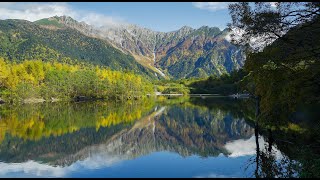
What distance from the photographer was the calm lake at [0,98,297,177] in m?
23.3

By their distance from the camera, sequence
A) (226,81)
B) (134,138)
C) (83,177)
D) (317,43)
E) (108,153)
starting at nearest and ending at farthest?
(317,43)
(83,177)
(108,153)
(134,138)
(226,81)

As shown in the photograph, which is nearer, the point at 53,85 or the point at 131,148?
the point at 131,148

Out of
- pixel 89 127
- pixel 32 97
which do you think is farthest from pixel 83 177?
pixel 32 97

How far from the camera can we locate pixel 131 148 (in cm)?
3316

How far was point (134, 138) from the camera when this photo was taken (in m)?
40.2

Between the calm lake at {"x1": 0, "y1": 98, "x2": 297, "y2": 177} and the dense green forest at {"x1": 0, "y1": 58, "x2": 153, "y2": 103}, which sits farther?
the dense green forest at {"x1": 0, "y1": 58, "x2": 153, "y2": 103}

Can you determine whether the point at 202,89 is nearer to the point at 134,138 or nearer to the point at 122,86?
the point at 122,86

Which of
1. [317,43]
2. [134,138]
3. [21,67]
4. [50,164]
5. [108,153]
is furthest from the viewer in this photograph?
[21,67]

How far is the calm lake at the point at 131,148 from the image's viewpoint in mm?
23297

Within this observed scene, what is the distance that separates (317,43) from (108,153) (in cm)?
2007

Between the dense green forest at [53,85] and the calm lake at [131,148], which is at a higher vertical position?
the dense green forest at [53,85]

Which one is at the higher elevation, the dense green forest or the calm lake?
the dense green forest

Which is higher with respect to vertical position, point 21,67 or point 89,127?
point 21,67

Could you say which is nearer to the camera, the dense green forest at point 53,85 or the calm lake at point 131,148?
the calm lake at point 131,148
